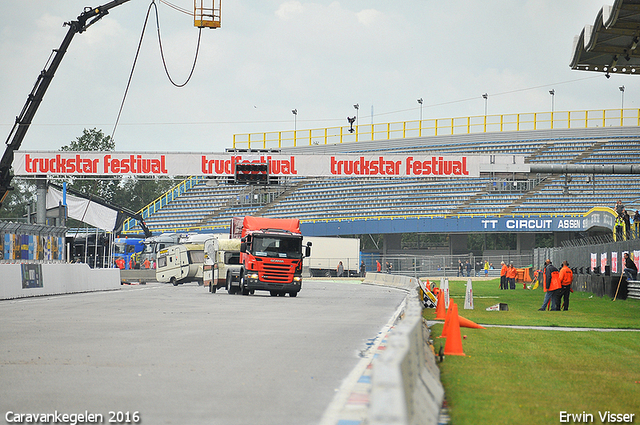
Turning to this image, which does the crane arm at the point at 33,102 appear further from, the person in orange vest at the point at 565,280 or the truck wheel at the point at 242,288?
the person in orange vest at the point at 565,280

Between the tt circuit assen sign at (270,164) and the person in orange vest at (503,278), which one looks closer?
the tt circuit assen sign at (270,164)

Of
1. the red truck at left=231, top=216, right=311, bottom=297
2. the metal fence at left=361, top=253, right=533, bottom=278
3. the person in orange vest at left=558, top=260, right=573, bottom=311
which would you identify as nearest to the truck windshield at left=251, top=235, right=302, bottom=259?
the red truck at left=231, top=216, right=311, bottom=297

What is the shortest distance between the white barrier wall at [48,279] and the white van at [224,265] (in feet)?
17.1

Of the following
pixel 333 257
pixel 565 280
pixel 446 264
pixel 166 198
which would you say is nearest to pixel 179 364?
pixel 565 280

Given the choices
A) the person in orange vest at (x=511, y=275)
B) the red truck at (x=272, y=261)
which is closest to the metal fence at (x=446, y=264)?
the person in orange vest at (x=511, y=275)

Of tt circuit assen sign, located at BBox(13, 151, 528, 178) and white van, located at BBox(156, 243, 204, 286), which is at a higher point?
tt circuit assen sign, located at BBox(13, 151, 528, 178)

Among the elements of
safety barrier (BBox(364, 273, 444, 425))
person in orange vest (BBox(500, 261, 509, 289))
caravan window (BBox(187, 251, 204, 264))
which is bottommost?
person in orange vest (BBox(500, 261, 509, 289))

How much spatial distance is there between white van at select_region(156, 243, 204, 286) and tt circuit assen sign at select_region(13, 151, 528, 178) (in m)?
7.80

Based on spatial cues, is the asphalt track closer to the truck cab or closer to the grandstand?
the truck cab

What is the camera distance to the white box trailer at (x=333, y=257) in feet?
209

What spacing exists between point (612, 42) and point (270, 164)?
21.8m

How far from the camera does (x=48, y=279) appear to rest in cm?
3131

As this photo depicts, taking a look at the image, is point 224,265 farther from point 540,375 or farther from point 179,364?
point 540,375

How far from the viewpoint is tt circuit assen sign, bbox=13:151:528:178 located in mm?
40438
